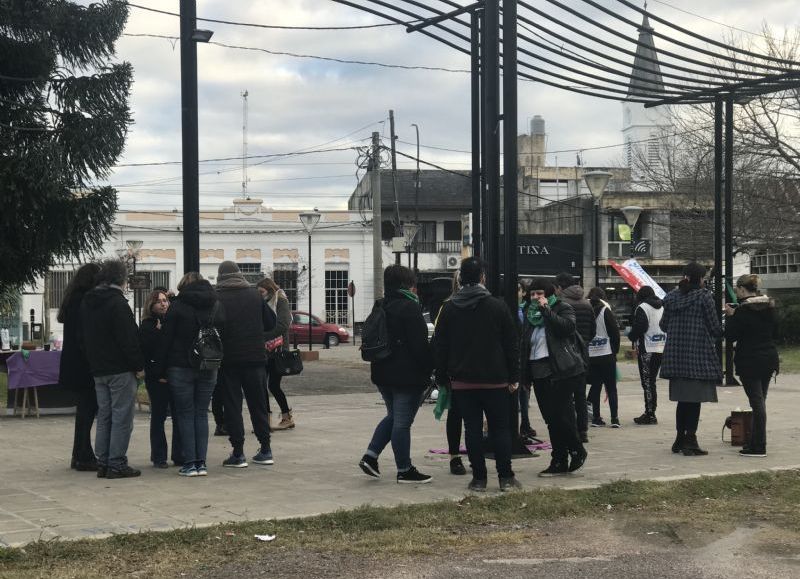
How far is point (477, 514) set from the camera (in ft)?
23.3

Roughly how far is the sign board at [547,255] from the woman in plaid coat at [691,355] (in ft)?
136

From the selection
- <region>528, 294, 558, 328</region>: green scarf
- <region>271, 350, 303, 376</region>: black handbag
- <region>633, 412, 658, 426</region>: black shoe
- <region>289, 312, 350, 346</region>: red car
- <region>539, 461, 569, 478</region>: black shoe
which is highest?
<region>528, 294, 558, 328</region>: green scarf

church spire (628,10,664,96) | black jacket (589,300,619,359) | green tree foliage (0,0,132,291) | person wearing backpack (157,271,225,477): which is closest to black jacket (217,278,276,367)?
person wearing backpack (157,271,225,477)

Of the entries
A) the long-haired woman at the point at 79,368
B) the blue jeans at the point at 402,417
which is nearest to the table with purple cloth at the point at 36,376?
the long-haired woman at the point at 79,368

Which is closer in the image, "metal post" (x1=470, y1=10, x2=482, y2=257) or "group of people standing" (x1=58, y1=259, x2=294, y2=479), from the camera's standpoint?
"group of people standing" (x1=58, y1=259, x2=294, y2=479)

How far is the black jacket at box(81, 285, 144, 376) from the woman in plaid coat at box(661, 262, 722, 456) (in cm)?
478

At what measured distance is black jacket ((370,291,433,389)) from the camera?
321 inches

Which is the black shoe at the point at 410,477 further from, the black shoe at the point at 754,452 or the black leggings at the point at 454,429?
the black shoe at the point at 754,452

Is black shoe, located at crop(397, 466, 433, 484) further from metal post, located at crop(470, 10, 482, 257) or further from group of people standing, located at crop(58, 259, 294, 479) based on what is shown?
metal post, located at crop(470, 10, 482, 257)

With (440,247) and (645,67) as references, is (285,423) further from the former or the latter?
(440,247)

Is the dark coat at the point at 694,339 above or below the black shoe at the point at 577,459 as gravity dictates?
above

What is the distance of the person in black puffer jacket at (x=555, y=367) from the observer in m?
8.71

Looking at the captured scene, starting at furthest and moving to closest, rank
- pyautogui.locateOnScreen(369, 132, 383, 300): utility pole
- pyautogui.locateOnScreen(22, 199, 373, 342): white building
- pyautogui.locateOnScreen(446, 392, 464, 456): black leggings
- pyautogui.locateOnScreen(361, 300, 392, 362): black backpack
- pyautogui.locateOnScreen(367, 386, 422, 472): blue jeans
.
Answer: pyautogui.locateOnScreen(22, 199, 373, 342): white building < pyautogui.locateOnScreen(369, 132, 383, 300): utility pole < pyautogui.locateOnScreen(446, 392, 464, 456): black leggings < pyautogui.locateOnScreen(367, 386, 422, 472): blue jeans < pyautogui.locateOnScreen(361, 300, 392, 362): black backpack

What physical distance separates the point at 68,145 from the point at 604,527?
46.3 ft
